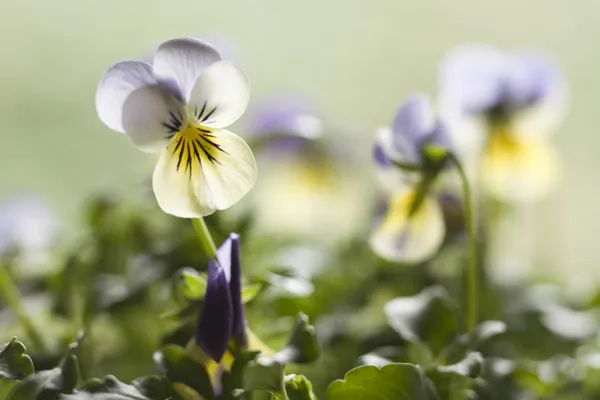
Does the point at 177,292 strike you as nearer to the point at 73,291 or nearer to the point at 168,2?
the point at 73,291

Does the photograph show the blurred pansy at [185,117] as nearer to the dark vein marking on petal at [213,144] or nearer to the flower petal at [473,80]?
the dark vein marking on petal at [213,144]

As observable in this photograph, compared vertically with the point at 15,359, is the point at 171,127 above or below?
above

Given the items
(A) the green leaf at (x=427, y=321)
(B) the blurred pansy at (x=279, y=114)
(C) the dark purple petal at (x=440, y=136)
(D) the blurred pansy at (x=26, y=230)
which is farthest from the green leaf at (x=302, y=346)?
(D) the blurred pansy at (x=26, y=230)

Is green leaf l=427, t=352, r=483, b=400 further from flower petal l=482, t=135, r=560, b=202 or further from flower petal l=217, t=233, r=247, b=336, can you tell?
flower petal l=482, t=135, r=560, b=202

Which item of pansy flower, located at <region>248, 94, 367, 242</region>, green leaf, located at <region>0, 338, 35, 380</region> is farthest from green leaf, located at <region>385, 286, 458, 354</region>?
pansy flower, located at <region>248, 94, 367, 242</region>

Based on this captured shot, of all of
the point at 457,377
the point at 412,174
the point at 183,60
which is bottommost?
the point at 457,377

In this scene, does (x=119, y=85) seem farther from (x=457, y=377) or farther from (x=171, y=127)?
(x=457, y=377)

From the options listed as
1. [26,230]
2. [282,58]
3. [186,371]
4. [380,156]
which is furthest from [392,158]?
[282,58]
